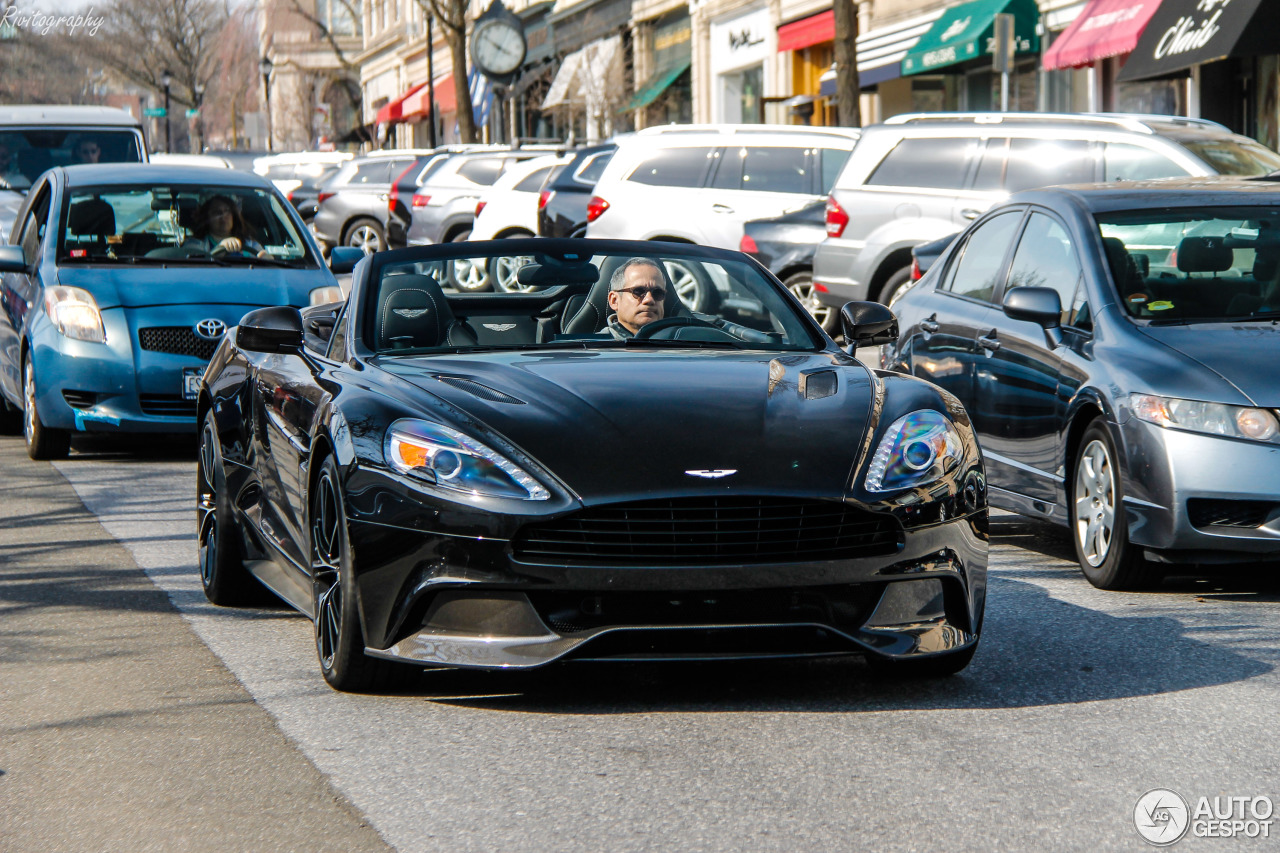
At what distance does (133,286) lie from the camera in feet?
36.7

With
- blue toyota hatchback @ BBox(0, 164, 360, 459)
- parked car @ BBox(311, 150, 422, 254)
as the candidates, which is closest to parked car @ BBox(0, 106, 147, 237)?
blue toyota hatchback @ BBox(0, 164, 360, 459)

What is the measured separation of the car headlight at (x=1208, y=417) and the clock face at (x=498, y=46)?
129 feet

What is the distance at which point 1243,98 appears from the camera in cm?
2383

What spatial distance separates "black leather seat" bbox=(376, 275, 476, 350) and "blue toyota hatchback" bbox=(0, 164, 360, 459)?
4846 millimetres

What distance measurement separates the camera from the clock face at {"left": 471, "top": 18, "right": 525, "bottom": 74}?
44844 millimetres

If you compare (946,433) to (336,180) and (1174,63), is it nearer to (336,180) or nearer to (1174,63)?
(1174,63)

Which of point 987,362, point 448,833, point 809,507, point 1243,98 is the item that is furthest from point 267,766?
point 1243,98

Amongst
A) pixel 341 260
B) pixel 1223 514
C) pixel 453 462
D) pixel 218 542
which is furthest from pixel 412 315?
pixel 341 260

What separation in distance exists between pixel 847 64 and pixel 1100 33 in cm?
328

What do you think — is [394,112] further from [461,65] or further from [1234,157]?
[1234,157]

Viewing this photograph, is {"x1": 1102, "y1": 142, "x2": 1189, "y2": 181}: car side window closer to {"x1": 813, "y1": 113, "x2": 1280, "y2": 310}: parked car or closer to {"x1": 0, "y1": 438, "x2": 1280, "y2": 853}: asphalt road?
{"x1": 813, "y1": 113, "x2": 1280, "y2": 310}: parked car

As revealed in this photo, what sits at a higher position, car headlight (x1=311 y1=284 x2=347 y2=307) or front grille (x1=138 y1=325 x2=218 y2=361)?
car headlight (x1=311 y1=284 x2=347 y2=307)

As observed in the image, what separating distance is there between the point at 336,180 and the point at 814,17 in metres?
11.4

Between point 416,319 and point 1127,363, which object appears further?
point 1127,363
